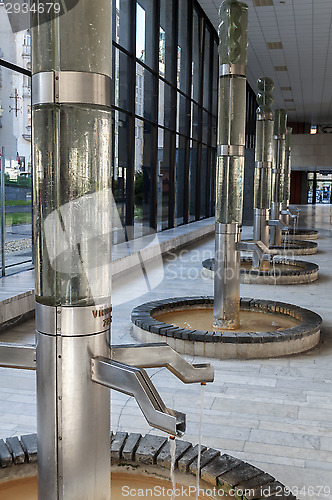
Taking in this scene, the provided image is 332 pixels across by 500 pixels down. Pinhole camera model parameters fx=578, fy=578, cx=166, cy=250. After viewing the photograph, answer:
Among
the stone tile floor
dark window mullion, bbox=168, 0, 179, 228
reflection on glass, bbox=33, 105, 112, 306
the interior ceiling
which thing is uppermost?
the interior ceiling

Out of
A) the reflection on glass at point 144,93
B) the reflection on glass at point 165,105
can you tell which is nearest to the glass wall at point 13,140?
the reflection on glass at point 144,93

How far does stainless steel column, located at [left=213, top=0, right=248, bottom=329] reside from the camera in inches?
237

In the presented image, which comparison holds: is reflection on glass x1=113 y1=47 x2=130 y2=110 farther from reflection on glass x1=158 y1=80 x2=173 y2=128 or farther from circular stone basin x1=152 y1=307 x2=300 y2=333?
circular stone basin x1=152 y1=307 x2=300 y2=333

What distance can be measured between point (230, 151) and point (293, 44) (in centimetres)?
1551

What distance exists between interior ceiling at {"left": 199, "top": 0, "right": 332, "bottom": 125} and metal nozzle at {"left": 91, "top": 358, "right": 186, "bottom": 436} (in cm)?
1531

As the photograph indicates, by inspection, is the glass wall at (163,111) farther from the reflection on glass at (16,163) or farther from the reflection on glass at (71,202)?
the reflection on glass at (71,202)

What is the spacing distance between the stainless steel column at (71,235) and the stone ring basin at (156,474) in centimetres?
94

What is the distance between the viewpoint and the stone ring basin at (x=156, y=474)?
266 cm

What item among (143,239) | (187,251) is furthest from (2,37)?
(187,251)

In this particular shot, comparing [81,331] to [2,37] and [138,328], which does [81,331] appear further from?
[2,37]

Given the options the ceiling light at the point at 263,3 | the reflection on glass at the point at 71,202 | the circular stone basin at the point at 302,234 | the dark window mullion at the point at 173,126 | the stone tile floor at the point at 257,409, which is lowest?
the stone tile floor at the point at 257,409

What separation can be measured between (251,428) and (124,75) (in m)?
10.1

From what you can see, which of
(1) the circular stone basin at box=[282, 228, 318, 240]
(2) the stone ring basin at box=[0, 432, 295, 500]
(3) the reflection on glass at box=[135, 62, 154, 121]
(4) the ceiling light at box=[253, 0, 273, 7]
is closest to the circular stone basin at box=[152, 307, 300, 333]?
(2) the stone ring basin at box=[0, 432, 295, 500]

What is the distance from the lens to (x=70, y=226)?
177cm
